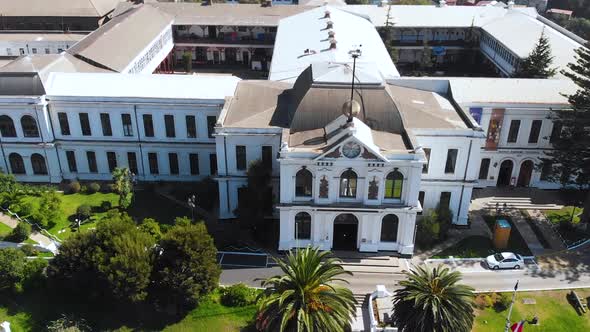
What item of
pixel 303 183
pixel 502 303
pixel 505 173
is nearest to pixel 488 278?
pixel 502 303

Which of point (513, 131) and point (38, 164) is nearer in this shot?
point (513, 131)

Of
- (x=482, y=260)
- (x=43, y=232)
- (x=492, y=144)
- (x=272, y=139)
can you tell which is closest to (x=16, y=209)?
(x=43, y=232)

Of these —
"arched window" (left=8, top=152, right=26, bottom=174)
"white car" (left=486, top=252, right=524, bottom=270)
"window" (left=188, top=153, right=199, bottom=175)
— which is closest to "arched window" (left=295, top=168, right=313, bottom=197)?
"window" (left=188, top=153, right=199, bottom=175)

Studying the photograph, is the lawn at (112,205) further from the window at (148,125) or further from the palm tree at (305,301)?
the palm tree at (305,301)

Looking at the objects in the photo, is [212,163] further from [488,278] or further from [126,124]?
[488,278]

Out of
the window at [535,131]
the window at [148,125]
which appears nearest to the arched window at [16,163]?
the window at [148,125]

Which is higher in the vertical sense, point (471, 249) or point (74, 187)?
point (74, 187)
